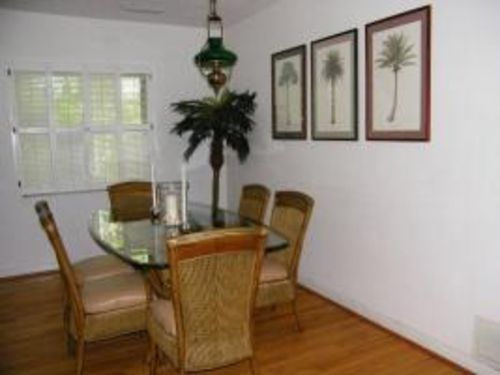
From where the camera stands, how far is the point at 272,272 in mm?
2871

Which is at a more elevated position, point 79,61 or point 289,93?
point 79,61

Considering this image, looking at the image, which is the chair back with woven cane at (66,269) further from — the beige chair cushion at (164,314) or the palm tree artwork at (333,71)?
the palm tree artwork at (333,71)

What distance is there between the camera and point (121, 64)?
4.66m

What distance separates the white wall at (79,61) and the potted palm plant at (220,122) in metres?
0.51

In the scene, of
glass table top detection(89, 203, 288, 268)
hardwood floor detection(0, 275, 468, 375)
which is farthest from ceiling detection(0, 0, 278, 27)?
hardwood floor detection(0, 275, 468, 375)

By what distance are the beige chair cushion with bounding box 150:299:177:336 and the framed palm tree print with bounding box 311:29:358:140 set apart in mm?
1808

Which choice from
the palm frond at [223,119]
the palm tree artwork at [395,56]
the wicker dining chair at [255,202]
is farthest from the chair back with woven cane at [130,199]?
the palm tree artwork at [395,56]

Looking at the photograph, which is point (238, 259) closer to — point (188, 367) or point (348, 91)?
point (188, 367)

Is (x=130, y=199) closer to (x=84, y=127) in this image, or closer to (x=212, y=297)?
(x=84, y=127)

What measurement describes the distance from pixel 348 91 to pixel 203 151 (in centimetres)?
236

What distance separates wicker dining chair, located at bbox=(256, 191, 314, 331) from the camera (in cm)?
284

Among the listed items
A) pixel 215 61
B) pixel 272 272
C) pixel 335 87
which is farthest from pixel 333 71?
pixel 272 272

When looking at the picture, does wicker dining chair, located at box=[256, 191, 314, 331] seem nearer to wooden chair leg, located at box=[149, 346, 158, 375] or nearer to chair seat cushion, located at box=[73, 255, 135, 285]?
wooden chair leg, located at box=[149, 346, 158, 375]

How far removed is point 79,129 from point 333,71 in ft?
8.63
